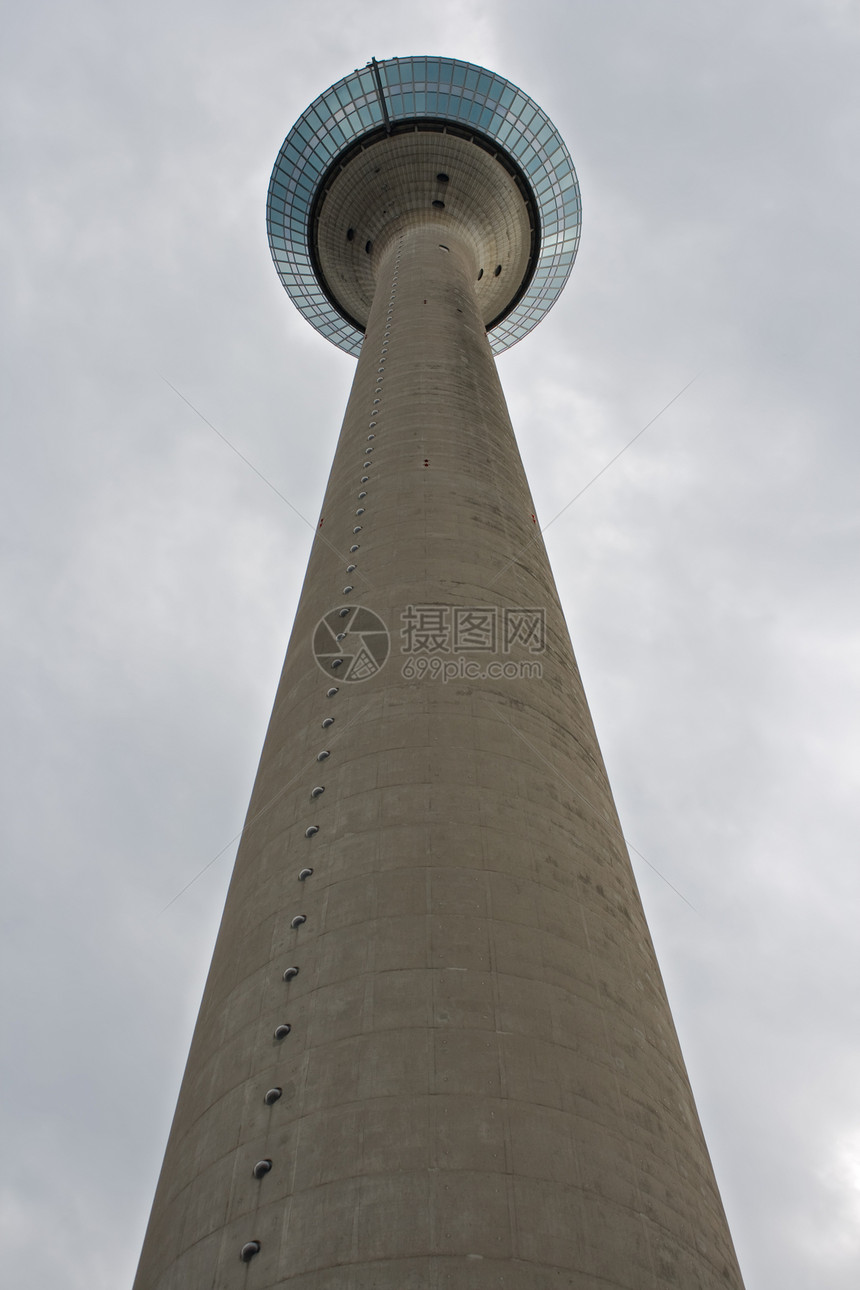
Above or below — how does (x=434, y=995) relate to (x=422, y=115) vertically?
below

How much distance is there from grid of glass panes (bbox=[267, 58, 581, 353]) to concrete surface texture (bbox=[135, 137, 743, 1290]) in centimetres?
2701

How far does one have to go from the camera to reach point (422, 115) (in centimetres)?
4012

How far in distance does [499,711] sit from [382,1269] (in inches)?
347

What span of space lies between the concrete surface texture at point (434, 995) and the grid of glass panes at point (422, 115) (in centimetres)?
2701

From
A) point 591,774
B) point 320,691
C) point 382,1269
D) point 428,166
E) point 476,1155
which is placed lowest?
point 382,1269

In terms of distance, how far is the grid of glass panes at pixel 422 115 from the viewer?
1596 inches

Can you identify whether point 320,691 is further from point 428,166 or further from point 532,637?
point 428,166

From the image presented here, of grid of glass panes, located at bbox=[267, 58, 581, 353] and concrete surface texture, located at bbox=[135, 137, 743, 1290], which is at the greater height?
grid of glass panes, located at bbox=[267, 58, 581, 353]

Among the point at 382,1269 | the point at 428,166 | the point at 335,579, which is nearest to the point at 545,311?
the point at 428,166

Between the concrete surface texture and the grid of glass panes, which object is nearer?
the concrete surface texture

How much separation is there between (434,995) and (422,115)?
3872 centimetres

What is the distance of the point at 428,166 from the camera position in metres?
39.3

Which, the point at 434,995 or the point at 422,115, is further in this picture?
the point at 422,115

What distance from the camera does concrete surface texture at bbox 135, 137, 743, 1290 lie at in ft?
31.3
